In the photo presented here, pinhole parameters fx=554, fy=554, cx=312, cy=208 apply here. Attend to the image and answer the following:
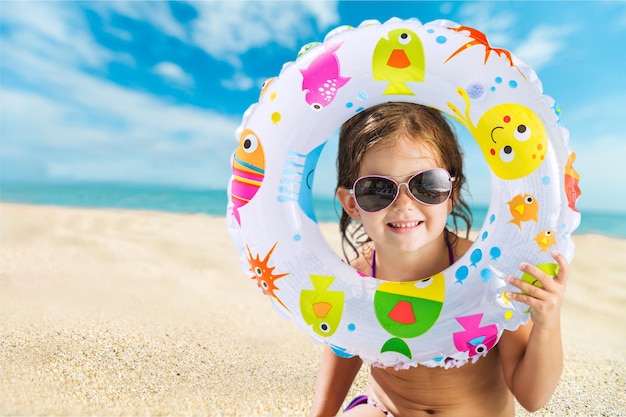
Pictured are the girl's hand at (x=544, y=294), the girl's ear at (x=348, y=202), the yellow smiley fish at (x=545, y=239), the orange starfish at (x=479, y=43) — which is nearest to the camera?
the girl's hand at (x=544, y=294)

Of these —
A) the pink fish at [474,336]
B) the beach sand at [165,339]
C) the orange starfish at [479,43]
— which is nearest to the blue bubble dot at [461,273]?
the pink fish at [474,336]

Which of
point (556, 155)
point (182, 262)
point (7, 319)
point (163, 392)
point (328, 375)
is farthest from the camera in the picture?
point (182, 262)

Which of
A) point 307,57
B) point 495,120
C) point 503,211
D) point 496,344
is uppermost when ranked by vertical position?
point 307,57

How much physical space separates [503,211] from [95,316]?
2978 mm

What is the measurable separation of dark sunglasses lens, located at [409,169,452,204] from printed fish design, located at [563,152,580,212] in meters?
0.38

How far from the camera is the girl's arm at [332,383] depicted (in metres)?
2.26

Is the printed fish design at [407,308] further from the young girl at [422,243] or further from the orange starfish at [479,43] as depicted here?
the orange starfish at [479,43]

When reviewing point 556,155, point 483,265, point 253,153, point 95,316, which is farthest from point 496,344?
point 95,316

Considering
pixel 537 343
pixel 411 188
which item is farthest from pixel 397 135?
pixel 537 343

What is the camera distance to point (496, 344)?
191 cm


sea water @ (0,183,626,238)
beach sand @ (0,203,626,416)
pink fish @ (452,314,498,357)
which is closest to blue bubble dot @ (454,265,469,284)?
pink fish @ (452,314,498,357)

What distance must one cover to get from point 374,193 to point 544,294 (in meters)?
0.62

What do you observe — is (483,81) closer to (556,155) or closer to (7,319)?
(556,155)

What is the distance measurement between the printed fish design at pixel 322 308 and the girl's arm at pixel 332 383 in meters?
0.34
